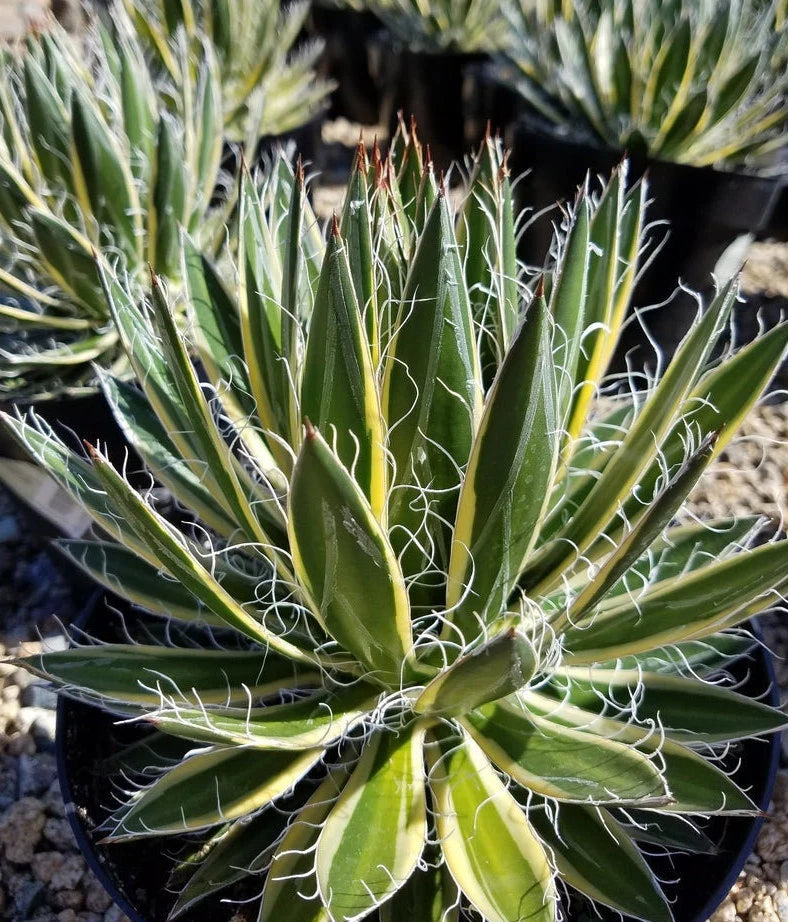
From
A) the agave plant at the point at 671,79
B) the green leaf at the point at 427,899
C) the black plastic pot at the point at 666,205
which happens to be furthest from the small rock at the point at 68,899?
the agave plant at the point at 671,79

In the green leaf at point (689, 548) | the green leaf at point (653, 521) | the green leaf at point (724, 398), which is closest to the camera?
the green leaf at point (653, 521)

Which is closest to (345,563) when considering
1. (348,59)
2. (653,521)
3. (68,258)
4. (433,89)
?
(653,521)

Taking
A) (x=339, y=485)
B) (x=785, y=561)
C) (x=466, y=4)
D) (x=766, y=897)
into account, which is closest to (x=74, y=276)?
(x=339, y=485)

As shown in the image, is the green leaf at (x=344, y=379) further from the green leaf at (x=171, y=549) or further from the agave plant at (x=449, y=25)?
the agave plant at (x=449, y=25)

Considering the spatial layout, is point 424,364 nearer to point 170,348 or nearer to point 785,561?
point 170,348

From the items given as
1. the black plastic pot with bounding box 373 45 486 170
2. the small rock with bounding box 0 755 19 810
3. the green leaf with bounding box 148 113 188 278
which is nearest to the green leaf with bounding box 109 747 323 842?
the small rock with bounding box 0 755 19 810

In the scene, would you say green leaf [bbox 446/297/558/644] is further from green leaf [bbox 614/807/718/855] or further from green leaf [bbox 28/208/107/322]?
green leaf [bbox 28/208/107/322]
